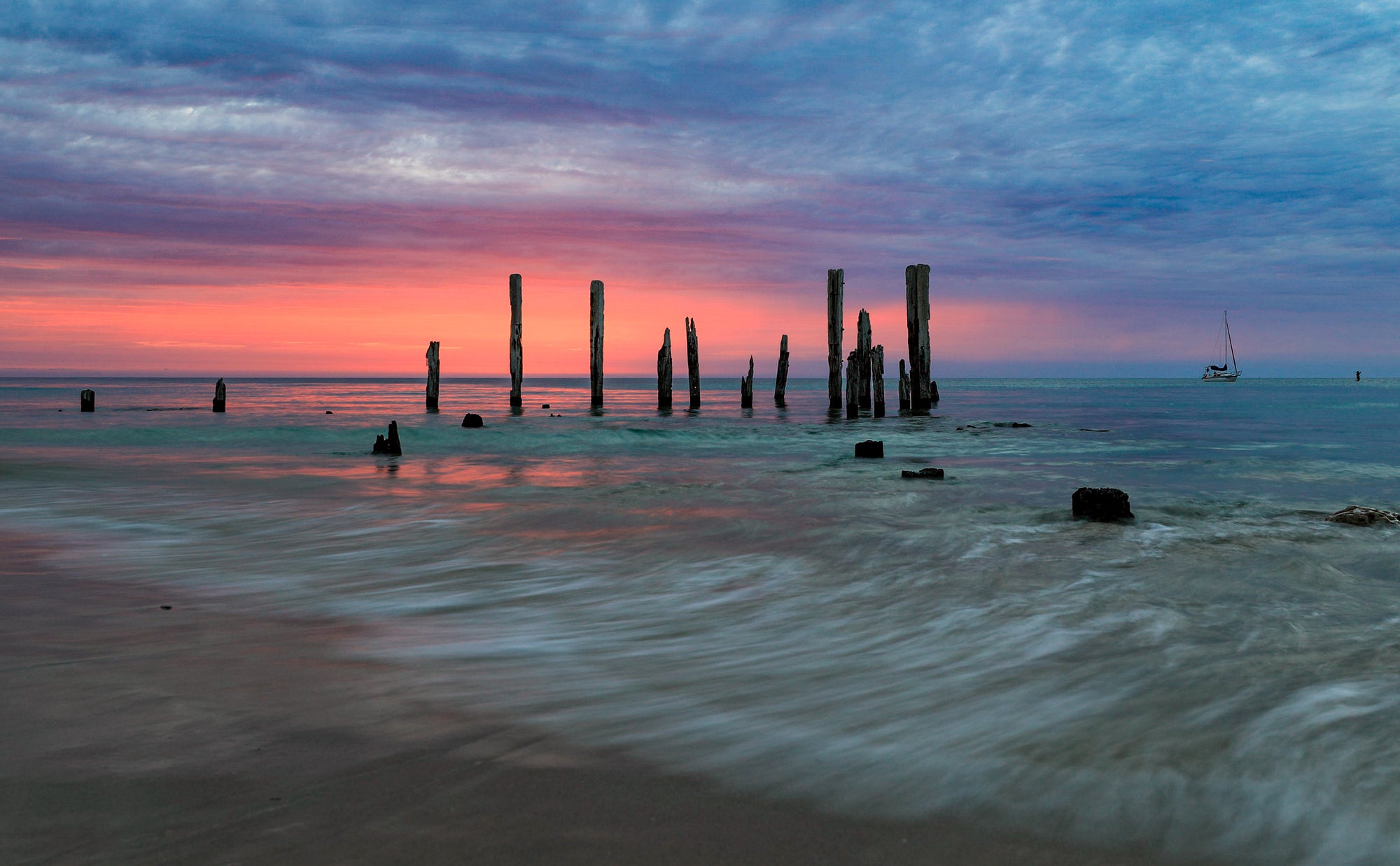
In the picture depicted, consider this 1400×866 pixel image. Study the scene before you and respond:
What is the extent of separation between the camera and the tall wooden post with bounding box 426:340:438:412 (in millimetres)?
30562

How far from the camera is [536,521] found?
8203 mm

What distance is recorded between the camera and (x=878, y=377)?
28375mm

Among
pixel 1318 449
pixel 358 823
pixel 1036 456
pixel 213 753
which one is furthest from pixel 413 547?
pixel 1318 449

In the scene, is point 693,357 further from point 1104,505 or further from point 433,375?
point 1104,505

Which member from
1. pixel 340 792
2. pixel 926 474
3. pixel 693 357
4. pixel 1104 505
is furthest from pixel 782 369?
pixel 340 792

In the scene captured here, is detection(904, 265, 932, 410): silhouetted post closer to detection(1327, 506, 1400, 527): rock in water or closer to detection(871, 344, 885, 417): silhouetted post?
detection(871, 344, 885, 417): silhouetted post

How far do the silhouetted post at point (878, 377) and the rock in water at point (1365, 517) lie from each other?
19.6 metres

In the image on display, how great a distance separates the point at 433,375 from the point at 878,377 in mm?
16417

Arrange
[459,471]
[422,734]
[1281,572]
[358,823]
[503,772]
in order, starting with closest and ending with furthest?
[358,823] < [503,772] < [422,734] < [1281,572] < [459,471]

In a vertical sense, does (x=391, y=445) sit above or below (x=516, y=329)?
below

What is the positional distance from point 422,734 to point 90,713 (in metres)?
1.14

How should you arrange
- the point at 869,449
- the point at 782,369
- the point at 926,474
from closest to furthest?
the point at 926,474 < the point at 869,449 < the point at 782,369

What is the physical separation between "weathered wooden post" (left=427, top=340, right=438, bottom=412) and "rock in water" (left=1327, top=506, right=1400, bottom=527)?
27162mm

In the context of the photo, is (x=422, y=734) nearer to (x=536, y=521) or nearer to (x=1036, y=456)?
(x=536, y=521)
